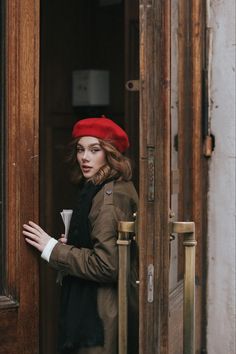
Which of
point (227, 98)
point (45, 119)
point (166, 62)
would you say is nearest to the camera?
point (166, 62)

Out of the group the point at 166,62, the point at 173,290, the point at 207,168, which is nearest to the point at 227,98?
the point at 207,168

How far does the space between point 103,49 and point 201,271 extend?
4.86 ft

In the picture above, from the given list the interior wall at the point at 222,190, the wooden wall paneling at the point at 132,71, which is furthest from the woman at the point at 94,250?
the wooden wall paneling at the point at 132,71

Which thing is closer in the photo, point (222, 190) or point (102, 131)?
point (102, 131)

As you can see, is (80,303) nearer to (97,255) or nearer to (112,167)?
(97,255)

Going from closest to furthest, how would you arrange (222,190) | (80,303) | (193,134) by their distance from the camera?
(80,303) → (193,134) → (222,190)

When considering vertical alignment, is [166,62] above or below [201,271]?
above

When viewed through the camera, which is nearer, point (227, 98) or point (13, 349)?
point (13, 349)

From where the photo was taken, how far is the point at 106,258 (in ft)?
7.73

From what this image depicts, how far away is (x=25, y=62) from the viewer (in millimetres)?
2164

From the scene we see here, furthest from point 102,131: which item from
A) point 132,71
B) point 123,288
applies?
point 132,71

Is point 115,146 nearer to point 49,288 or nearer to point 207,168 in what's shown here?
point 207,168

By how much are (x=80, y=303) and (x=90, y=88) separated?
163 cm

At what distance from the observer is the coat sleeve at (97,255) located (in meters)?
2.36
